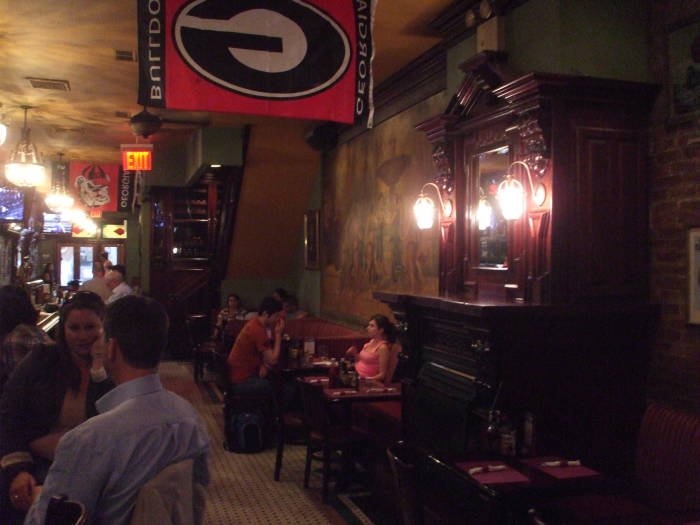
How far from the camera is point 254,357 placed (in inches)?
291

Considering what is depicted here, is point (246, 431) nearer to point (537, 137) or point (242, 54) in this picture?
point (242, 54)

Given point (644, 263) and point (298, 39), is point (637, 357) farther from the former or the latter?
point (298, 39)

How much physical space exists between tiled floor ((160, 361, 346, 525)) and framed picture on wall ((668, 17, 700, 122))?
400cm

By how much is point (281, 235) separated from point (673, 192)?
908cm

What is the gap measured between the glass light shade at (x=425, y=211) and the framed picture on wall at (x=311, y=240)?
486cm

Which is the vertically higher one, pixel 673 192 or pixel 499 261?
pixel 673 192

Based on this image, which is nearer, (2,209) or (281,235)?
(2,209)

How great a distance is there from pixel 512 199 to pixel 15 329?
11.5ft

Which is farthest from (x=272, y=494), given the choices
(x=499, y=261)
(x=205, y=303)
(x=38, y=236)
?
(x=38, y=236)

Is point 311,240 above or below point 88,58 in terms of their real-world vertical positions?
below

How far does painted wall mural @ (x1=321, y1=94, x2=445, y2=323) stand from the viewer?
298 inches

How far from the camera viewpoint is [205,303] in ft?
47.0

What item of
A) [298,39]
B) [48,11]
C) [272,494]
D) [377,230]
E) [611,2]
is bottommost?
[272,494]

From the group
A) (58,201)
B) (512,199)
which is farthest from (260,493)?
(58,201)
